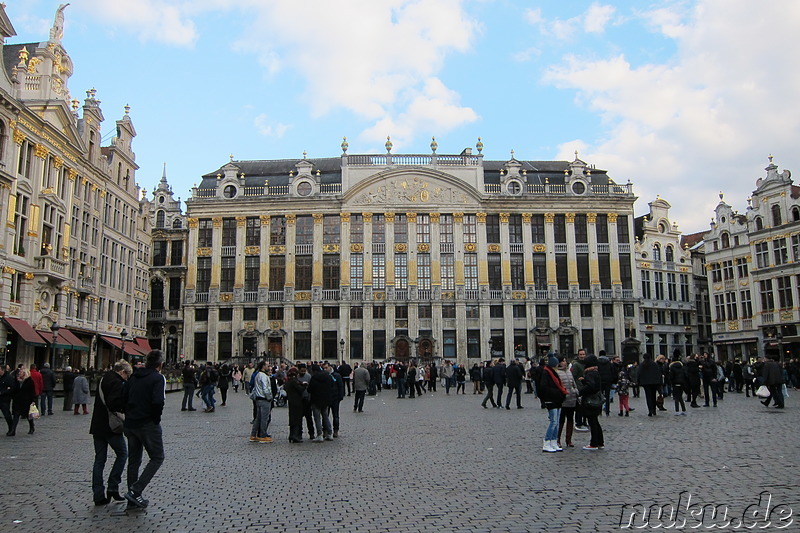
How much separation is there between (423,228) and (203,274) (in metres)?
20.7

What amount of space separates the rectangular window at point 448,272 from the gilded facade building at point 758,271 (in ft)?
73.5

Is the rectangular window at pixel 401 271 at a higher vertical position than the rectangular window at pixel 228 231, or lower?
lower

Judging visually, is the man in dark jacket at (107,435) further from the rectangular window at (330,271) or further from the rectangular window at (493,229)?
the rectangular window at (493,229)

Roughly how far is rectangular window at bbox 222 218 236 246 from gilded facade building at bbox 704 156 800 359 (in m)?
42.5

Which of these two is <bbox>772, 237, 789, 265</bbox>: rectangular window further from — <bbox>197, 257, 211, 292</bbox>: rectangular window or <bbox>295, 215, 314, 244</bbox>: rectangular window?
<bbox>197, 257, 211, 292</bbox>: rectangular window

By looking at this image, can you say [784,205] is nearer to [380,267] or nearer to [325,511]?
[380,267]

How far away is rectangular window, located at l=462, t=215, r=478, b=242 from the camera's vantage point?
63500 mm

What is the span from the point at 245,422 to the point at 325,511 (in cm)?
1315

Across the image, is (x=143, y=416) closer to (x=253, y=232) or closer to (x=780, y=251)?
(x=780, y=251)

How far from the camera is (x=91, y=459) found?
13.1 m

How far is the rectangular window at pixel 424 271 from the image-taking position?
62.6 metres

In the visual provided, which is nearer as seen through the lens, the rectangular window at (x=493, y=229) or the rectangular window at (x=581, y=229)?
the rectangular window at (x=493, y=229)

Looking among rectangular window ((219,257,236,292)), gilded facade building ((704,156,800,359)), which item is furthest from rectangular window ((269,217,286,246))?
gilded facade building ((704,156,800,359))

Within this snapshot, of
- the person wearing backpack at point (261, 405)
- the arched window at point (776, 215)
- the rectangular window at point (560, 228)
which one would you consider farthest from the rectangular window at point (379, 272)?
the person wearing backpack at point (261, 405)
